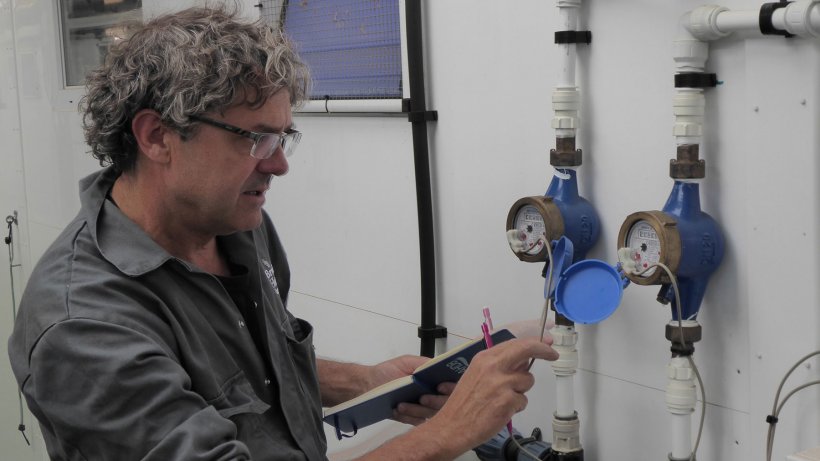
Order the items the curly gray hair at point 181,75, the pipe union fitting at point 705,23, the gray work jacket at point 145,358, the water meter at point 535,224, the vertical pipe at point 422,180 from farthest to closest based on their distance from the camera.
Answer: the vertical pipe at point 422,180 < the water meter at point 535,224 < the pipe union fitting at point 705,23 < the curly gray hair at point 181,75 < the gray work jacket at point 145,358

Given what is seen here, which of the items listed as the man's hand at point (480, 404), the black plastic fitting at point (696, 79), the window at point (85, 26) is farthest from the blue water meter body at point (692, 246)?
the window at point (85, 26)

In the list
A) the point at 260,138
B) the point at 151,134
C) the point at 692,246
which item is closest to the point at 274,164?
the point at 260,138

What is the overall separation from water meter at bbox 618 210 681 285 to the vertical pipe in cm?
55

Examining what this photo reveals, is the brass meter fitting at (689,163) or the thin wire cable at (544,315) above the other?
the brass meter fitting at (689,163)

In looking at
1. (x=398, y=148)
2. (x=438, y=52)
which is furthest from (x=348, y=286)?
(x=438, y=52)

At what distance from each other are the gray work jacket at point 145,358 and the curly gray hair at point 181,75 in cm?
9

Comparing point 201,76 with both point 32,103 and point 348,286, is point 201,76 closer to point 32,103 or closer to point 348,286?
point 348,286

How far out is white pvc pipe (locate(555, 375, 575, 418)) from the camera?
1699mm

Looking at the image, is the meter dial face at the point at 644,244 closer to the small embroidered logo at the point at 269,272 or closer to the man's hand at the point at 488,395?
the man's hand at the point at 488,395

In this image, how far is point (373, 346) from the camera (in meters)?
2.25

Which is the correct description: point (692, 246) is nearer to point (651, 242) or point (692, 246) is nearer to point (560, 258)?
point (651, 242)

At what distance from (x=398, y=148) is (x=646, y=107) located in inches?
26.2

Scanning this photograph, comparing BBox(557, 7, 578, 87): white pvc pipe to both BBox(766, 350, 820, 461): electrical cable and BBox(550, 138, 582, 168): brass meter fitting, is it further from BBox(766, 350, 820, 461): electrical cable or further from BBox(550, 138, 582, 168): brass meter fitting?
BBox(766, 350, 820, 461): electrical cable

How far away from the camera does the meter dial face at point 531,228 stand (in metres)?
1.67
